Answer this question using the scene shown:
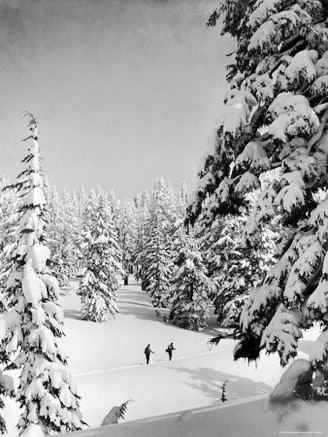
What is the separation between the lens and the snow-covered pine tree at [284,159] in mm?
5402

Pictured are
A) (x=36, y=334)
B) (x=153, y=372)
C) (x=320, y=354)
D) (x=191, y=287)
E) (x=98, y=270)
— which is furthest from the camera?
(x=98, y=270)

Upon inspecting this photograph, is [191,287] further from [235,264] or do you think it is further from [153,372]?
[153,372]

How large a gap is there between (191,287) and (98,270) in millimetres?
11126

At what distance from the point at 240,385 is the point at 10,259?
1575cm

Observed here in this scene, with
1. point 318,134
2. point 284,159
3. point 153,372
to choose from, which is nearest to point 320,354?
point 284,159

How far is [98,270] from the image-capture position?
42094mm

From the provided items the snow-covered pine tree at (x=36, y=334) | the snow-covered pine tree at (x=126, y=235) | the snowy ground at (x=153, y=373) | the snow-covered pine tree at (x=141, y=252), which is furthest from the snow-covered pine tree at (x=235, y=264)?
the snow-covered pine tree at (x=126, y=235)

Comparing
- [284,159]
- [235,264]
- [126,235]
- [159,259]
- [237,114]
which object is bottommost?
[235,264]

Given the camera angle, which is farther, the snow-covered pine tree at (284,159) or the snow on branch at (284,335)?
the snow on branch at (284,335)

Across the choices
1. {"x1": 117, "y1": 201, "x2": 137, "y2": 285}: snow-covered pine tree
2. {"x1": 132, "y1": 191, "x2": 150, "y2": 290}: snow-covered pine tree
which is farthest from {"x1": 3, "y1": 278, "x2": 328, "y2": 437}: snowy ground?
{"x1": 117, "y1": 201, "x2": 137, "y2": 285}: snow-covered pine tree

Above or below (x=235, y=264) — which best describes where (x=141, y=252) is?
above

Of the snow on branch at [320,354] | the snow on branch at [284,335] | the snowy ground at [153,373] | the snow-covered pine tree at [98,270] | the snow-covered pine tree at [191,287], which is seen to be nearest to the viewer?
the snow on branch at [320,354]

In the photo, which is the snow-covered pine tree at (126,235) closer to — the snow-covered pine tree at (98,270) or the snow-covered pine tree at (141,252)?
the snow-covered pine tree at (141,252)

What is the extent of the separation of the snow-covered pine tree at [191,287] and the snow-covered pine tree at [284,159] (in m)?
30.2
